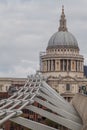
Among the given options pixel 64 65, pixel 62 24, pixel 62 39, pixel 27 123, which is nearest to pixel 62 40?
pixel 62 39

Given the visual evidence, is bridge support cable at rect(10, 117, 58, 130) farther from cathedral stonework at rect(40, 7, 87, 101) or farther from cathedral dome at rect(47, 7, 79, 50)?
cathedral dome at rect(47, 7, 79, 50)

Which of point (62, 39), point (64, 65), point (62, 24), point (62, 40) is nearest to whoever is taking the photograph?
point (64, 65)

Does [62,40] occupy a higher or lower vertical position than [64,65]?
higher

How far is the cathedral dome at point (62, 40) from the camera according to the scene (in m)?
115

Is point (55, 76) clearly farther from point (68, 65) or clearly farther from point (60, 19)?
point (60, 19)

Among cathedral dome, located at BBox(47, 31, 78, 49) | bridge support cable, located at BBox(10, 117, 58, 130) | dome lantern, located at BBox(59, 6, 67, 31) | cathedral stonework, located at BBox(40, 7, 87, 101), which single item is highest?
dome lantern, located at BBox(59, 6, 67, 31)

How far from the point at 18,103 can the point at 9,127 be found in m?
31.7

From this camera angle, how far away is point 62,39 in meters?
116

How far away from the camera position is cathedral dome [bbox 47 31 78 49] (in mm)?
114825

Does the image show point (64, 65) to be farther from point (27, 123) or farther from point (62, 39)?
point (27, 123)

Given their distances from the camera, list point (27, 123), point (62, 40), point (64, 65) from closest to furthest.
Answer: point (27, 123)
point (64, 65)
point (62, 40)

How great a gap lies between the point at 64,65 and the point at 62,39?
6.69m

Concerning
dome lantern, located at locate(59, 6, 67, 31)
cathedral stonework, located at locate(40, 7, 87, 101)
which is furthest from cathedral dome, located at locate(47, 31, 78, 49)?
dome lantern, located at locate(59, 6, 67, 31)

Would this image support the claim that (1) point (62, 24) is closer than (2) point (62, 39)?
No
